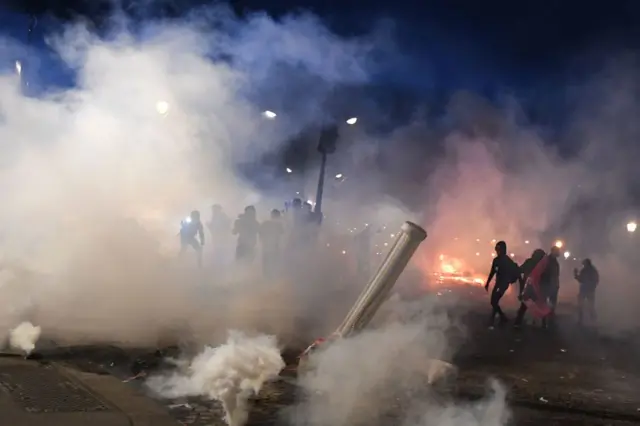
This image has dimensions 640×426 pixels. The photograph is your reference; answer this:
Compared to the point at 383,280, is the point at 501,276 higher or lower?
higher

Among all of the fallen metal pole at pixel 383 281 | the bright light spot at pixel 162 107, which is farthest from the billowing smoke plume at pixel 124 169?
the fallen metal pole at pixel 383 281

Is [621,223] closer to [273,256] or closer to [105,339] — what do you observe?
[273,256]

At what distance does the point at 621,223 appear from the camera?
98.8ft

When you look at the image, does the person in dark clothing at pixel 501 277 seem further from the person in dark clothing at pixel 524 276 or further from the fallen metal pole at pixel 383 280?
the fallen metal pole at pixel 383 280

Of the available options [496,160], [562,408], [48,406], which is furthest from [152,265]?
[496,160]

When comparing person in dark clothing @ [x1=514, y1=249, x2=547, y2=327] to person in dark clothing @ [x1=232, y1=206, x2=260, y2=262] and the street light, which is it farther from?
the street light

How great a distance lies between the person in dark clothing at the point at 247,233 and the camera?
42.0ft

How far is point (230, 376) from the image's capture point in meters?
4.61

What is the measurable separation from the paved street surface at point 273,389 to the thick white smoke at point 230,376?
0.33 ft

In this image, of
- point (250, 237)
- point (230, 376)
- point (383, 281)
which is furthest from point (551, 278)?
point (230, 376)

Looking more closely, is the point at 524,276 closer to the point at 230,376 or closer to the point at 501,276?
the point at 501,276

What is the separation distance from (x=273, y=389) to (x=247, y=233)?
26.2 feet

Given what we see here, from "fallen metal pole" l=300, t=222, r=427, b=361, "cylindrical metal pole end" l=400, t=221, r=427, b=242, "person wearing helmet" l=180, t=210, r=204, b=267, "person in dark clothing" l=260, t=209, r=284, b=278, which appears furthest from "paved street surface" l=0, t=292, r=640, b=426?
"person wearing helmet" l=180, t=210, r=204, b=267

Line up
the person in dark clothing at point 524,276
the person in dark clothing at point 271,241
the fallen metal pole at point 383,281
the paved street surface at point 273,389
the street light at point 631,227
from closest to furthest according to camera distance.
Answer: the paved street surface at point 273,389, the fallen metal pole at point 383,281, the person in dark clothing at point 524,276, the person in dark clothing at point 271,241, the street light at point 631,227
